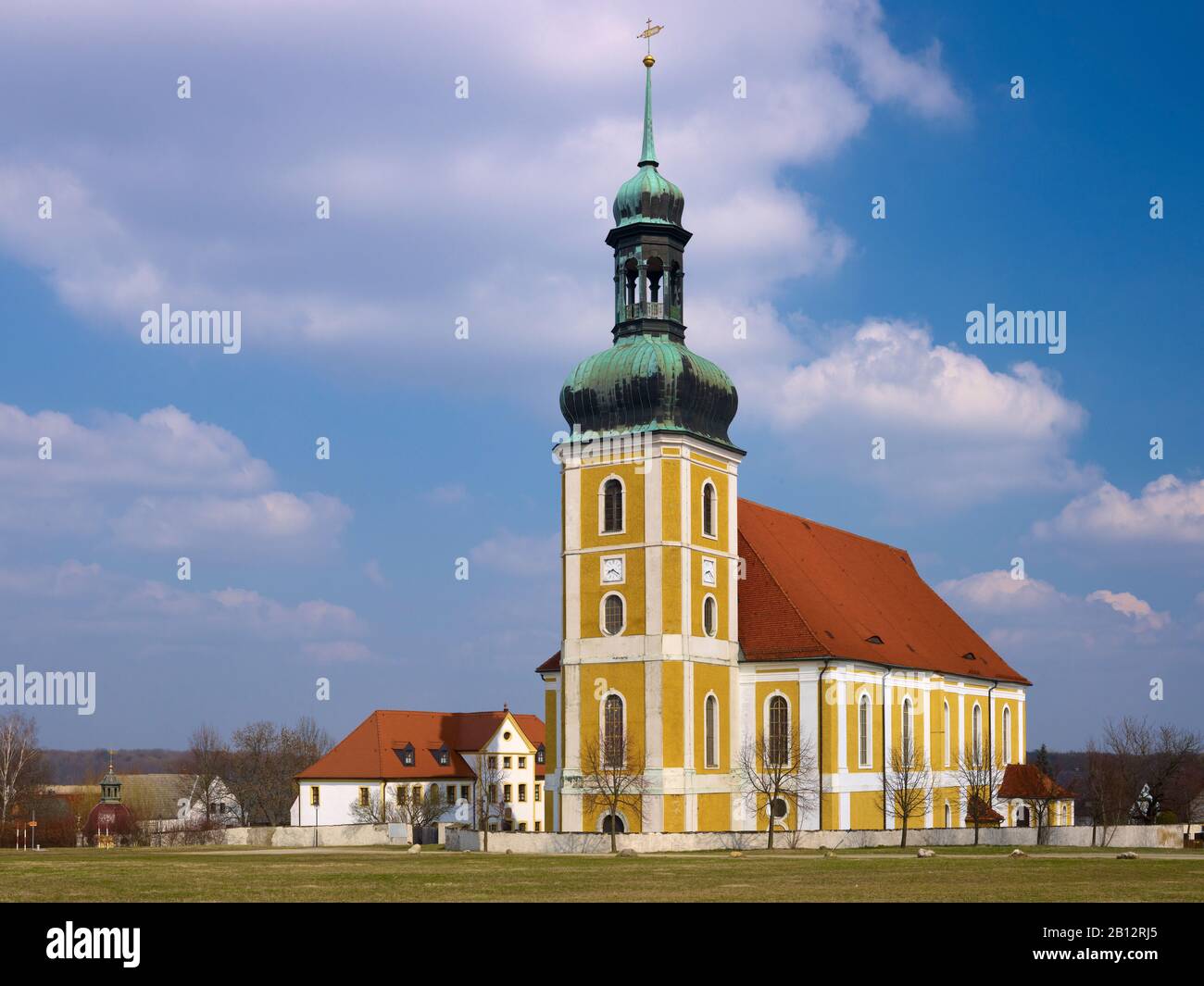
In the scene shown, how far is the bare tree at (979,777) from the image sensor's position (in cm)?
5809

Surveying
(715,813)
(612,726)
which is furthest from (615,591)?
(715,813)

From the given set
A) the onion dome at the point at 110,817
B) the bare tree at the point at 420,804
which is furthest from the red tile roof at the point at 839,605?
the onion dome at the point at 110,817

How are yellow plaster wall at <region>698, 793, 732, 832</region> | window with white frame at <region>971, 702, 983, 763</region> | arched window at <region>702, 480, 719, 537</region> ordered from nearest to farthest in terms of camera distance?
yellow plaster wall at <region>698, 793, 732, 832</region>
arched window at <region>702, 480, 719, 537</region>
window with white frame at <region>971, 702, 983, 763</region>

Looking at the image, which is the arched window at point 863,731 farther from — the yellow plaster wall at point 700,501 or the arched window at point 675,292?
the arched window at point 675,292

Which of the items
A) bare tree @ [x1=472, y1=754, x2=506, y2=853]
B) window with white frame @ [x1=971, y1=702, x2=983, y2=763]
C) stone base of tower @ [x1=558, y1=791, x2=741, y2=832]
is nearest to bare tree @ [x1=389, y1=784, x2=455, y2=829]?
bare tree @ [x1=472, y1=754, x2=506, y2=853]

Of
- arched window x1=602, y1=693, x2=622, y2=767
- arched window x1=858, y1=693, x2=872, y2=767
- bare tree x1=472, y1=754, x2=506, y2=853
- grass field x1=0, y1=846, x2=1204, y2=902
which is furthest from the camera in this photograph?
bare tree x1=472, y1=754, x2=506, y2=853

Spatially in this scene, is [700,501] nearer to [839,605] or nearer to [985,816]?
[839,605]

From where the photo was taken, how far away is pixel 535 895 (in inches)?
980

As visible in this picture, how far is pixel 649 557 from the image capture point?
49906 millimetres

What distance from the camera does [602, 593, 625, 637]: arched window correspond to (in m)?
50.7

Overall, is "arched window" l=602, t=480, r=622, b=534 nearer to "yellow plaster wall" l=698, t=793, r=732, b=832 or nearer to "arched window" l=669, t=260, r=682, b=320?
"arched window" l=669, t=260, r=682, b=320

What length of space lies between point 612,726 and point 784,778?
6.25 m

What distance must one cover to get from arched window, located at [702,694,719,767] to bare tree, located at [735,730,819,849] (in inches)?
46.3
